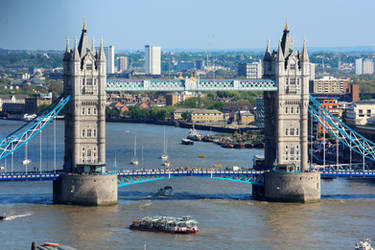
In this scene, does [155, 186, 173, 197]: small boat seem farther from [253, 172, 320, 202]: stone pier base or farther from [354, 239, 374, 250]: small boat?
[354, 239, 374, 250]: small boat

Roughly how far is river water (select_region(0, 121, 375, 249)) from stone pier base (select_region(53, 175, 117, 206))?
806 mm

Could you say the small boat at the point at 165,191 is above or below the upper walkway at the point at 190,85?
below

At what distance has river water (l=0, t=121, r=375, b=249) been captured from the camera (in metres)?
59.1

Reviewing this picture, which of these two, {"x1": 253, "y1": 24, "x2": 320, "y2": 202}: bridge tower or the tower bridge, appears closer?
the tower bridge

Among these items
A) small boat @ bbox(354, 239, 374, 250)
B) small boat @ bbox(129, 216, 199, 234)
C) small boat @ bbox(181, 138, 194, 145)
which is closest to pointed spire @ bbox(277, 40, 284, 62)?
small boat @ bbox(129, 216, 199, 234)

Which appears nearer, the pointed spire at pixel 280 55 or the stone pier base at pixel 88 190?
the stone pier base at pixel 88 190

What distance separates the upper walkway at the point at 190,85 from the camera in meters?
73.6

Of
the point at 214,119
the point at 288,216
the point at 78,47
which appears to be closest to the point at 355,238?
the point at 288,216

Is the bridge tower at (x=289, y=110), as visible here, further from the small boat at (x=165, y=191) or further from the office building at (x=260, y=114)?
the office building at (x=260, y=114)

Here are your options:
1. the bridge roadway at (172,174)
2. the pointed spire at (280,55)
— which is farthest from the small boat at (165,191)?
the pointed spire at (280,55)

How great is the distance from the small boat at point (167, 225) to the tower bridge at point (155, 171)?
7.75 m

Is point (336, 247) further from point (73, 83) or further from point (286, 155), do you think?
point (73, 83)

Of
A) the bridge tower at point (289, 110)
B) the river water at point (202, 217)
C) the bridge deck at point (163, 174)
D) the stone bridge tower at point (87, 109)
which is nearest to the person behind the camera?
the river water at point (202, 217)

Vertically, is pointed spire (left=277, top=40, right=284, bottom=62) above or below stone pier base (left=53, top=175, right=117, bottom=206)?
above
